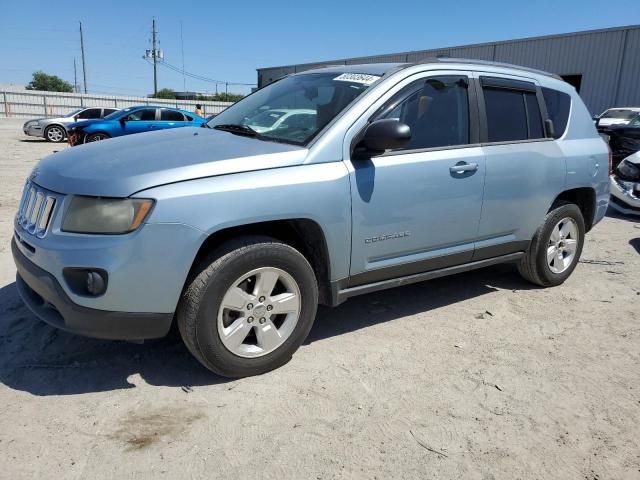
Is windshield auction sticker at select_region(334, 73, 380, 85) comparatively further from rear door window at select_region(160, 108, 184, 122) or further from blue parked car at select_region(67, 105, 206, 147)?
rear door window at select_region(160, 108, 184, 122)

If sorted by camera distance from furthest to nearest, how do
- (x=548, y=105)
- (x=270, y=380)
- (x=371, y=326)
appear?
(x=548, y=105) < (x=371, y=326) < (x=270, y=380)

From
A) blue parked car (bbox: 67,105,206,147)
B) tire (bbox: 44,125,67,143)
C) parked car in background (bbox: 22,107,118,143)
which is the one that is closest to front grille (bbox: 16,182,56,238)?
blue parked car (bbox: 67,105,206,147)

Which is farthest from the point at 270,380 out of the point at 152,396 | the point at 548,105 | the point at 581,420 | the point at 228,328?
the point at 548,105

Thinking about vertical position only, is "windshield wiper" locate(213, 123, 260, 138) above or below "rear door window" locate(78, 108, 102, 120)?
below

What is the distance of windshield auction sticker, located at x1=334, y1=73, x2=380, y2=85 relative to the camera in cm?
352

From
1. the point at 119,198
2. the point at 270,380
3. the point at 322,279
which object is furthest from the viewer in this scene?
the point at 322,279

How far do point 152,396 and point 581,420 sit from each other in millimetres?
2327

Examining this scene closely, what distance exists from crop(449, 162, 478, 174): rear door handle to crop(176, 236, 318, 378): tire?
130 cm

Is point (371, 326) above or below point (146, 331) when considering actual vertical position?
below

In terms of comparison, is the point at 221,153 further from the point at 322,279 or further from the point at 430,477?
the point at 430,477

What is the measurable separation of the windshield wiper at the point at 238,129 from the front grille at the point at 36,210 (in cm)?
129

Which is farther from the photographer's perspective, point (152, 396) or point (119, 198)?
point (152, 396)

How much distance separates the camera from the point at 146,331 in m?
2.73

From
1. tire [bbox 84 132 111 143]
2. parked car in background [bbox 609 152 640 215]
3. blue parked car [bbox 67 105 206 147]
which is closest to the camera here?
parked car in background [bbox 609 152 640 215]
